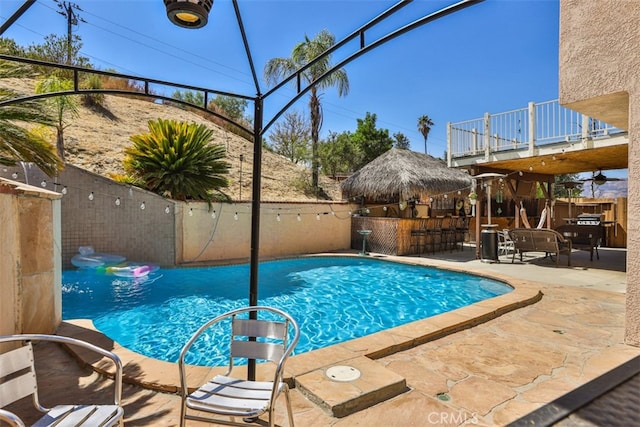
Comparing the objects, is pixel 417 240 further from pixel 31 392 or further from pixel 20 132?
pixel 31 392

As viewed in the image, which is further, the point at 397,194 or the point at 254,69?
the point at 397,194

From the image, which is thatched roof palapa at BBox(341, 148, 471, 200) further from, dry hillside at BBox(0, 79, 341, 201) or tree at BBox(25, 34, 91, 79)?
tree at BBox(25, 34, 91, 79)

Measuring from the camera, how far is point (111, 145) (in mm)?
16984

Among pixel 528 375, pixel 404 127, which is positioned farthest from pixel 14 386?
pixel 404 127

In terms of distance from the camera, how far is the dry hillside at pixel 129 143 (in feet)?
50.8

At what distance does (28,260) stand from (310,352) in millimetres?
3177

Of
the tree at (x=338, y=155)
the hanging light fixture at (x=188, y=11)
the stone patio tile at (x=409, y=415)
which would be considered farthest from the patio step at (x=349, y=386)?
the tree at (x=338, y=155)

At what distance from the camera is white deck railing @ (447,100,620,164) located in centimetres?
855

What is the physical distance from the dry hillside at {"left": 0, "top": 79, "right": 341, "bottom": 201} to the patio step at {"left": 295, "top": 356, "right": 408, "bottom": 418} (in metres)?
13.0

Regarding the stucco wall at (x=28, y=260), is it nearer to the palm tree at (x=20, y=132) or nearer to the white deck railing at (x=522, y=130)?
the palm tree at (x=20, y=132)

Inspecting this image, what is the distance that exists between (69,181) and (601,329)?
11778mm

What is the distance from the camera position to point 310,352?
3451mm
